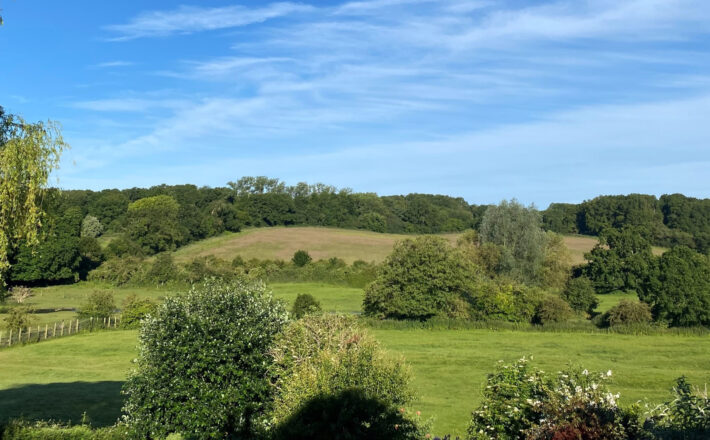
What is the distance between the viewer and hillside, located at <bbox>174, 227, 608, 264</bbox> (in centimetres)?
11188

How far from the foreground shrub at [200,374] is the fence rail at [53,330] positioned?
35.1 meters

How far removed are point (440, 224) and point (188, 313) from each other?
13322cm

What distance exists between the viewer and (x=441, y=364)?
41531mm

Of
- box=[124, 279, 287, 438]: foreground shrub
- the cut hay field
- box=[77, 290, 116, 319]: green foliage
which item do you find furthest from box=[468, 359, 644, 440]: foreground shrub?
box=[77, 290, 116, 319]: green foliage

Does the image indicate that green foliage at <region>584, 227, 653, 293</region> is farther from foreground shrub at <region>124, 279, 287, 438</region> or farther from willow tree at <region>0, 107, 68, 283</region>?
willow tree at <region>0, 107, 68, 283</region>

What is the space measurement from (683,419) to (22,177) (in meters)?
20.2

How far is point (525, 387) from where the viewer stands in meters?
16.4

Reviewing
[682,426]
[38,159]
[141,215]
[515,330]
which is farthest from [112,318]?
[141,215]

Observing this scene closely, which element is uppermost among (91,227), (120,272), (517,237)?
(517,237)

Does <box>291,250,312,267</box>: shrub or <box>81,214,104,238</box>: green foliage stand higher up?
<box>81,214,104,238</box>: green foliage

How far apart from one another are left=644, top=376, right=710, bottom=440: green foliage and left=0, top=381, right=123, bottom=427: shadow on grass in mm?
23374

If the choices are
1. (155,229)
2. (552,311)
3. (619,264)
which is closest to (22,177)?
(552,311)

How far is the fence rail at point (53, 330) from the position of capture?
50.8 metres

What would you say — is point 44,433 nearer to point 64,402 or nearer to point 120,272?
point 64,402
